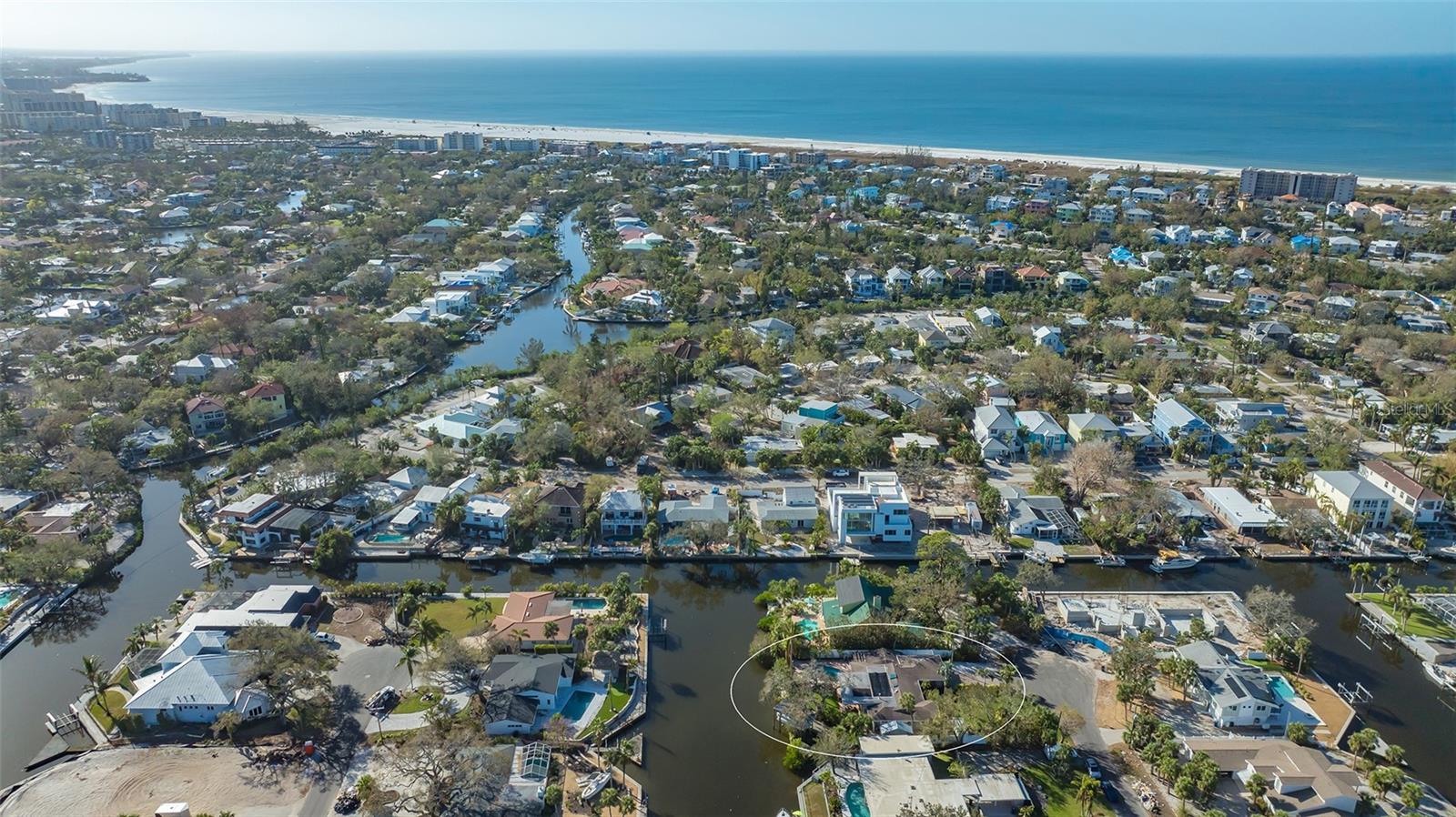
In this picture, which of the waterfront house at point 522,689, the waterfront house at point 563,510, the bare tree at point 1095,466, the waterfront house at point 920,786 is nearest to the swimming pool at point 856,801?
the waterfront house at point 920,786

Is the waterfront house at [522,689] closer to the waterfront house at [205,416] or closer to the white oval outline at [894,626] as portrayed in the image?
the white oval outline at [894,626]

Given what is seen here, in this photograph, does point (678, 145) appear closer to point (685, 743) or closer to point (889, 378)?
point (889, 378)

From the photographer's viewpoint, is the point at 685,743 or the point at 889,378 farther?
the point at 889,378

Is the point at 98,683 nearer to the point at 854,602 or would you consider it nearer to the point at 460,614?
the point at 460,614

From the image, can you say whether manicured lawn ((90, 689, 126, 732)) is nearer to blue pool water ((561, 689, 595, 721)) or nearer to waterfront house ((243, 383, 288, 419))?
blue pool water ((561, 689, 595, 721))

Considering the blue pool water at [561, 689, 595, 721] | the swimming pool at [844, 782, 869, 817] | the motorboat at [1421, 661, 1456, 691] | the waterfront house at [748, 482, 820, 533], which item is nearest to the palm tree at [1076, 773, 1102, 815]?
the swimming pool at [844, 782, 869, 817]

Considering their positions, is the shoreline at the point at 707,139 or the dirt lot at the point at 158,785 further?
the shoreline at the point at 707,139

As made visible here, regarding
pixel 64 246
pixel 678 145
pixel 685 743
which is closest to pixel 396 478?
pixel 685 743
